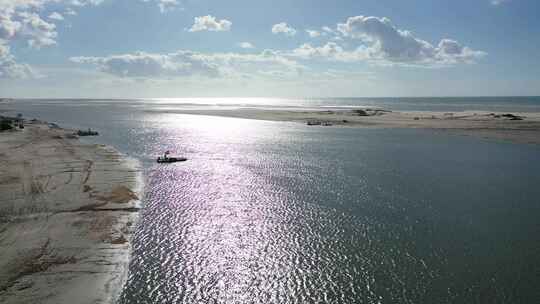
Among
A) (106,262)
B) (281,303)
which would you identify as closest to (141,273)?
(106,262)

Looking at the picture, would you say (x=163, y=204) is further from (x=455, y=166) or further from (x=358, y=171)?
(x=455, y=166)

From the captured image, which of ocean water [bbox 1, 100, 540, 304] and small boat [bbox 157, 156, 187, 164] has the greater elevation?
small boat [bbox 157, 156, 187, 164]

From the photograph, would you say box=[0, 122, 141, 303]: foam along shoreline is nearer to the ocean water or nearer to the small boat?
the ocean water

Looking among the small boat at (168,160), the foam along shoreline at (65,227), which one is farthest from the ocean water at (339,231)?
the small boat at (168,160)

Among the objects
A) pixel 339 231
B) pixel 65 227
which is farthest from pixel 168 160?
pixel 339 231

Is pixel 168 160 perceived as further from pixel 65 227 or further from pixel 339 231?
pixel 339 231

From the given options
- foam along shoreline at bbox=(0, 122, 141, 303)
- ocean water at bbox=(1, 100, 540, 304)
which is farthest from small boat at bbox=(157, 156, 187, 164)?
foam along shoreline at bbox=(0, 122, 141, 303)
